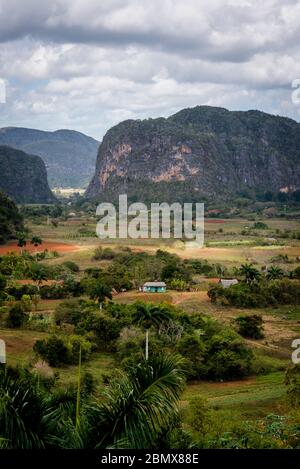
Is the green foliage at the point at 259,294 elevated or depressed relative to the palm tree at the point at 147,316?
depressed

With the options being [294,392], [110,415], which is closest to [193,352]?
[294,392]

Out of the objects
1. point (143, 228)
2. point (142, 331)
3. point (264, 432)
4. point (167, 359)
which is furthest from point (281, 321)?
point (143, 228)

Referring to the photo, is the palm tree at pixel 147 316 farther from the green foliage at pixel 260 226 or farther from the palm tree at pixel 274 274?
the green foliage at pixel 260 226

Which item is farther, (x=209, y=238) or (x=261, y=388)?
(x=209, y=238)

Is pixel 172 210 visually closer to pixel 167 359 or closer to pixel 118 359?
pixel 118 359

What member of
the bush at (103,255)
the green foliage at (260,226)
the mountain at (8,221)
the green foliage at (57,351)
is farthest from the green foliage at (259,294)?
the green foliage at (260,226)

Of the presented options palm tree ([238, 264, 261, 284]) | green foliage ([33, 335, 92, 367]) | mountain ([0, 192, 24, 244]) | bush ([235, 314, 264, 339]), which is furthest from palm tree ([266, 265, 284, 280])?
mountain ([0, 192, 24, 244])
